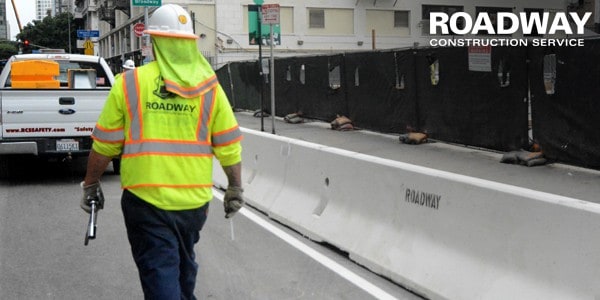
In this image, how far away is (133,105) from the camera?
3.79 metres

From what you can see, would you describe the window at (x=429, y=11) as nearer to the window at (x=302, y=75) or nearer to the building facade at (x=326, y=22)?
the building facade at (x=326, y=22)

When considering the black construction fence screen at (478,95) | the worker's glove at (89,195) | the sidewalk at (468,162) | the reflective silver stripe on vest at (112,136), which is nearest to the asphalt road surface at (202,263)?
the worker's glove at (89,195)

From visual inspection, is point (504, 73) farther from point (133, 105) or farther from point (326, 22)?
point (326, 22)

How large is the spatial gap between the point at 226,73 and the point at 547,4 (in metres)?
33.5

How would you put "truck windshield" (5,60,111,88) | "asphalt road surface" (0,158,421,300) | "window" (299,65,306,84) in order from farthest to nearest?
1. "window" (299,65,306,84)
2. "truck windshield" (5,60,111,88)
3. "asphalt road surface" (0,158,421,300)

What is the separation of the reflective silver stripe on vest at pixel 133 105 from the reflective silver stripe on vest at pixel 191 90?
17 cm

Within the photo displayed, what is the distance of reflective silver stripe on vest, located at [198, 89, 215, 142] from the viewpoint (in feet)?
12.9

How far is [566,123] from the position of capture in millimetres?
12195

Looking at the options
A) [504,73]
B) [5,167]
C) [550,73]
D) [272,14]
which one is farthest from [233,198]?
[272,14]

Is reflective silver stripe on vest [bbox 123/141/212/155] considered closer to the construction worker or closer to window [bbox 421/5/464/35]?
the construction worker

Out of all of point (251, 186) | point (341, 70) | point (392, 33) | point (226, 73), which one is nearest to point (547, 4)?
point (392, 33)

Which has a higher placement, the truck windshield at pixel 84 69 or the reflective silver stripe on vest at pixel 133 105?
the truck windshield at pixel 84 69

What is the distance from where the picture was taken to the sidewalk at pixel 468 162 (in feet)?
35.9

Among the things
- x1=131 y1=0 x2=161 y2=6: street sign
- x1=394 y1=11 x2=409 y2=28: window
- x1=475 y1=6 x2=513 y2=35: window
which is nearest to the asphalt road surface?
x1=131 y1=0 x2=161 y2=6: street sign
